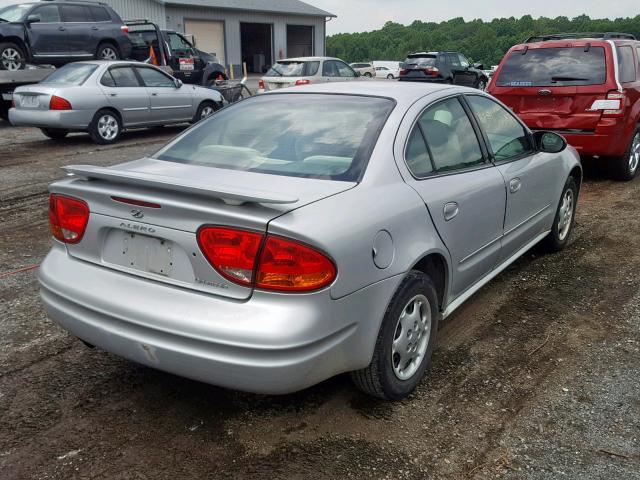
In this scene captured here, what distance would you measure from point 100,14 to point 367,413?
48.1ft

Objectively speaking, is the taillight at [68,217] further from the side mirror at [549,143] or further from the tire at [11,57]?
the tire at [11,57]

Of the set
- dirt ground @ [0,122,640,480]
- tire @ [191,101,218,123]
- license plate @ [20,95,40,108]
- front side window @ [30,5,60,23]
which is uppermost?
front side window @ [30,5,60,23]

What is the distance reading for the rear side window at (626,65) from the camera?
298 inches

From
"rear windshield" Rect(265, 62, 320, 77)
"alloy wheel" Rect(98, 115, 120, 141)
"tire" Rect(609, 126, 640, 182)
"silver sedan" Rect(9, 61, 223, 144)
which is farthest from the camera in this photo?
"rear windshield" Rect(265, 62, 320, 77)

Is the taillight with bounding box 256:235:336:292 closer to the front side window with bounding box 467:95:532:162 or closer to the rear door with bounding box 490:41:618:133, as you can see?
the front side window with bounding box 467:95:532:162

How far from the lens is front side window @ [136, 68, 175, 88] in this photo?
11930 millimetres

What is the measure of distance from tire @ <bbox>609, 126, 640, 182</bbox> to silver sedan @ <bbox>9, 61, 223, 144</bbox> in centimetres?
818

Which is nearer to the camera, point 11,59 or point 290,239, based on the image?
point 290,239

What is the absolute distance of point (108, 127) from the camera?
36.6 ft

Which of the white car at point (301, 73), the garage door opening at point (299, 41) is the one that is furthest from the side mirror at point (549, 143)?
the garage door opening at point (299, 41)

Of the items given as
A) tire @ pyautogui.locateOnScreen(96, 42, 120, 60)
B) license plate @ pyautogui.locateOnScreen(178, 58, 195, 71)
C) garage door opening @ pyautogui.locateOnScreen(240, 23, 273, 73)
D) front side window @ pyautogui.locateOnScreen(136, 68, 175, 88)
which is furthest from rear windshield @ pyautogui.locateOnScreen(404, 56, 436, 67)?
garage door opening @ pyautogui.locateOnScreen(240, 23, 273, 73)

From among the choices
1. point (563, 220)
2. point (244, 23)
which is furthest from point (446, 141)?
point (244, 23)

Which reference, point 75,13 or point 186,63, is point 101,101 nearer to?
point 75,13

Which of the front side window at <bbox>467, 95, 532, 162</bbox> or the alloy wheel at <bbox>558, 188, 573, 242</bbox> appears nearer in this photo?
the front side window at <bbox>467, 95, 532, 162</bbox>
